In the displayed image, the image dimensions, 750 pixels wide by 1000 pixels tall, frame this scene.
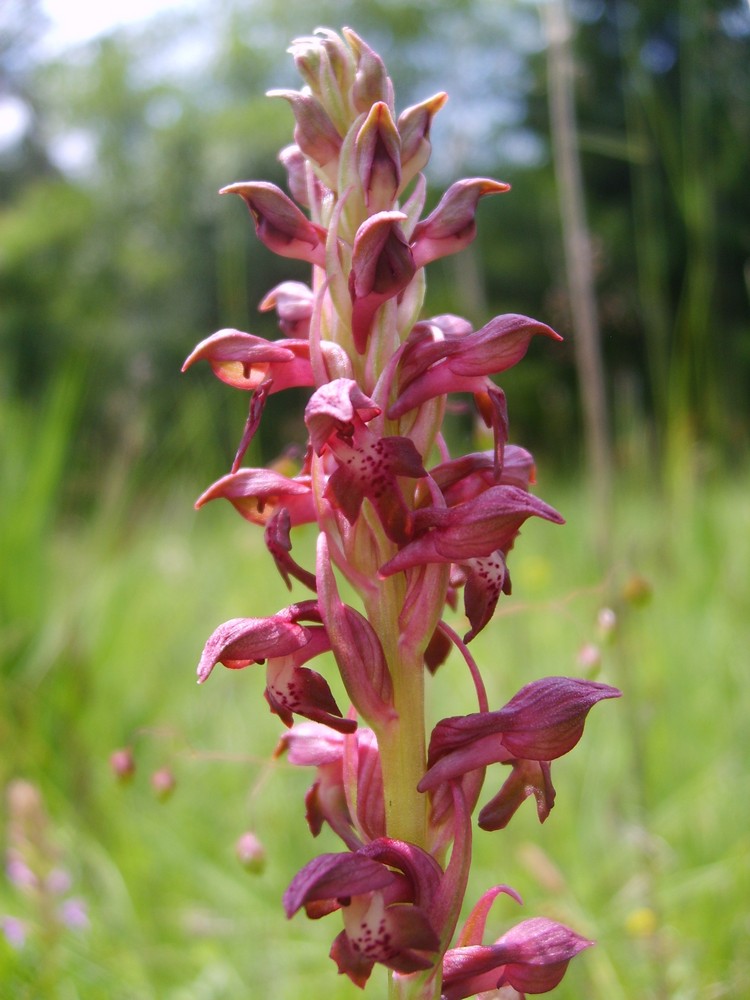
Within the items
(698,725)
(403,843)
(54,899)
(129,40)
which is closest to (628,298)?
(698,725)

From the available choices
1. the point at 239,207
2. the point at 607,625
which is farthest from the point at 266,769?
the point at 239,207

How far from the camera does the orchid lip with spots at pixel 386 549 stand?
87cm

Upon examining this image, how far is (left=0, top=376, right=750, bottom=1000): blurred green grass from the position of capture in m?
1.88

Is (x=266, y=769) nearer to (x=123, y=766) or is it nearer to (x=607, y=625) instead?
(x=123, y=766)

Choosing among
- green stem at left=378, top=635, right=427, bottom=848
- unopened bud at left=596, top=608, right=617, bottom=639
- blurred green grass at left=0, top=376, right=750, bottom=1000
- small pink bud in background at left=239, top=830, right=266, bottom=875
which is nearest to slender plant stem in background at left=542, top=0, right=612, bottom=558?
blurred green grass at left=0, top=376, right=750, bottom=1000

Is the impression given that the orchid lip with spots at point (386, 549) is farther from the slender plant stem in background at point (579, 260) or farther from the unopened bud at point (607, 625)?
the slender plant stem in background at point (579, 260)

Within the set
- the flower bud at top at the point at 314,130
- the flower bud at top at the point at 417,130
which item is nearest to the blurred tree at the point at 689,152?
the flower bud at top at the point at 417,130

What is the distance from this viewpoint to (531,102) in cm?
673

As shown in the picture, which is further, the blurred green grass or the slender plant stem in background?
the slender plant stem in background

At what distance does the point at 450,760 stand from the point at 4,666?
Answer: 2.45 m

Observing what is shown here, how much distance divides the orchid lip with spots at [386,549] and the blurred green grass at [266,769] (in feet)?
0.96

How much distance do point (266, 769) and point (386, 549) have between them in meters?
0.42

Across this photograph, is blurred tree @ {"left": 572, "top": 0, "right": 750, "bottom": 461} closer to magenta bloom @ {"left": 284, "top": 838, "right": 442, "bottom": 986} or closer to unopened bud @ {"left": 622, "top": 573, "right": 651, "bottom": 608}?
unopened bud @ {"left": 622, "top": 573, "right": 651, "bottom": 608}

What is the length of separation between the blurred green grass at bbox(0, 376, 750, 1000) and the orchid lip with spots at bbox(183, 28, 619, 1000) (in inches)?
11.5
